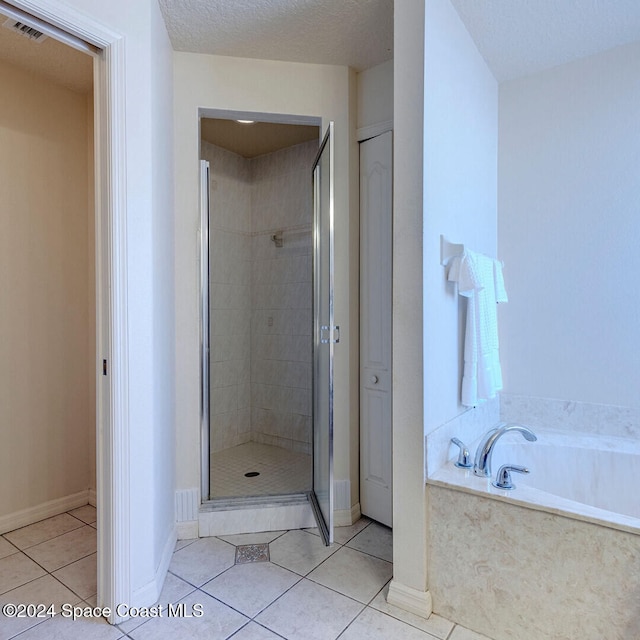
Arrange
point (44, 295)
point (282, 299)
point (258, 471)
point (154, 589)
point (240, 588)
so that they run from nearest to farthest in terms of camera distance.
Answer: point (154, 589) → point (240, 588) → point (44, 295) → point (258, 471) → point (282, 299)

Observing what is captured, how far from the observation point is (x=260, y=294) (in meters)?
3.99

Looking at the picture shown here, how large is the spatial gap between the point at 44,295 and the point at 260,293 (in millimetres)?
1777

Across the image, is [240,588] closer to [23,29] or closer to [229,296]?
[229,296]

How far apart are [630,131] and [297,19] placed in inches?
69.2

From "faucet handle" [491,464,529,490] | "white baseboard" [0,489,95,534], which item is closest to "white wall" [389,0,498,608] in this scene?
"faucet handle" [491,464,529,490]

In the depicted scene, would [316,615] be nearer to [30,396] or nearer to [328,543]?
[328,543]

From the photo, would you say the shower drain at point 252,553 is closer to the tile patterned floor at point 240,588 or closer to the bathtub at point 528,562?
the tile patterned floor at point 240,588

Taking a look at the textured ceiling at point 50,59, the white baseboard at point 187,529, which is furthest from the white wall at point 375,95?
the white baseboard at point 187,529

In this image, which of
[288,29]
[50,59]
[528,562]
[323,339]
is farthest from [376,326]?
[50,59]

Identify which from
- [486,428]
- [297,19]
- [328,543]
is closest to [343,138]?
[297,19]

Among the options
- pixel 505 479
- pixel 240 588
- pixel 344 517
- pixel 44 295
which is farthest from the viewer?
pixel 44 295

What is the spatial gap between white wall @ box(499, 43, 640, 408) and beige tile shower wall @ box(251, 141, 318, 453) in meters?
1.65

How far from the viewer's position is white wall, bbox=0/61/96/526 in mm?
2447

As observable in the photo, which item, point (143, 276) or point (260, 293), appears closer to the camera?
point (143, 276)
